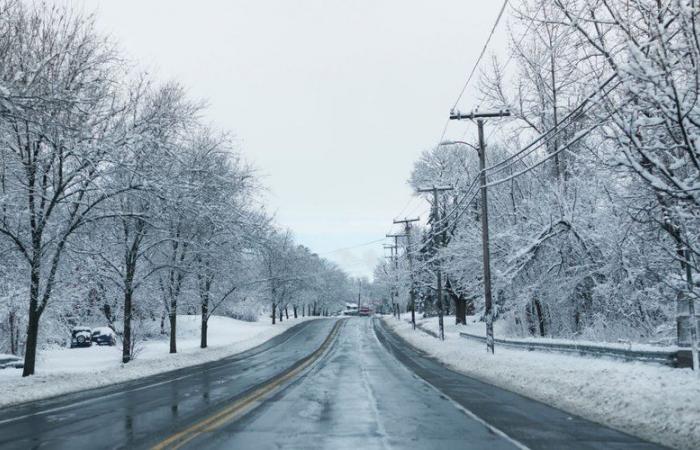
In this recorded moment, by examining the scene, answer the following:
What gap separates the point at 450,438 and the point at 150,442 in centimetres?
411

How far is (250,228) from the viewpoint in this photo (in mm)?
27984

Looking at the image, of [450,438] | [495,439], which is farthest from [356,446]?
[495,439]

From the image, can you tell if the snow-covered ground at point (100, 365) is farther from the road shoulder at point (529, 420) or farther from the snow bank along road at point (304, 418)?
the road shoulder at point (529, 420)

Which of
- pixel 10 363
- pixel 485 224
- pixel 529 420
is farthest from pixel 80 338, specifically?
pixel 529 420

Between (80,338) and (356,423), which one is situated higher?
(356,423)

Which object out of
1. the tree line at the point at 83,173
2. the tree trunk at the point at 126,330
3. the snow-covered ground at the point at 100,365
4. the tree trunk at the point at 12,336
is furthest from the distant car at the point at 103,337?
the tree trunk at the point at 126,330

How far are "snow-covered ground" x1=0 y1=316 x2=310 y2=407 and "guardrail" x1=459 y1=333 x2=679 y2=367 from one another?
13.7 meters

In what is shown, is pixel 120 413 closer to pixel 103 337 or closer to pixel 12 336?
pixel 12 336

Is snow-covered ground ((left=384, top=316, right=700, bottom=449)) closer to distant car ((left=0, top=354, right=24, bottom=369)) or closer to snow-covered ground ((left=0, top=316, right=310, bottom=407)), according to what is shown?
snow-covered ground ((left=0, top=316, right=310, bottom=407))

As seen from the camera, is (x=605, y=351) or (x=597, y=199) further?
(x=597, y=199)

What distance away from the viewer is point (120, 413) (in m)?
11.7

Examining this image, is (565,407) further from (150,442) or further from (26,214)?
(26,214)

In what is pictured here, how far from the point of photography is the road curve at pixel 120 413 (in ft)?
28.9

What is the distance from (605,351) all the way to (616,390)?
4.71 metres
